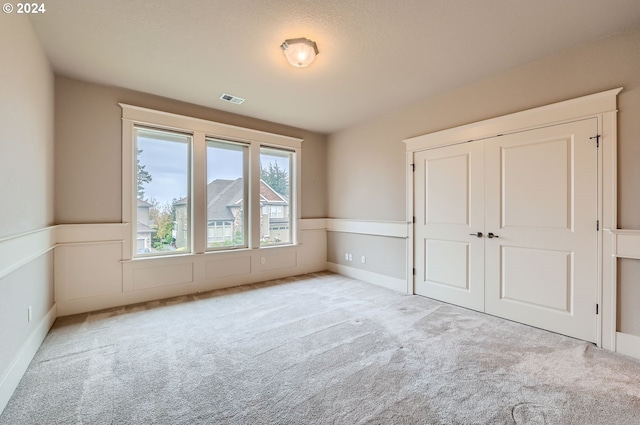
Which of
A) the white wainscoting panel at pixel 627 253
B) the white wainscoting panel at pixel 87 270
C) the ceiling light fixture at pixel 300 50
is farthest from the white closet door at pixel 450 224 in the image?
the white wainscoting panel at pixel 87 270

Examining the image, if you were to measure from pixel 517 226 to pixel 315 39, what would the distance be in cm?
282

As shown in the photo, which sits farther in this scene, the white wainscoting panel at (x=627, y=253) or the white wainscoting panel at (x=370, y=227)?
the white wainscoting panel at (x=370, y=227)

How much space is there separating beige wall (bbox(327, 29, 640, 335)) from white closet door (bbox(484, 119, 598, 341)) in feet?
0.73

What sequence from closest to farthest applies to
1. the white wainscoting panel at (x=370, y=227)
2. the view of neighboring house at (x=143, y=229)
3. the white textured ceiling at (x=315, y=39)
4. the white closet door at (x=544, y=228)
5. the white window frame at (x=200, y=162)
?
the white textured ceiling at (x=315, y=39) → the white closet door at (x=544, y=228) → the white window frame at (x=200, y=162) → the view of neighboring house at (x=143, y=229) → the white wainscoting panel at (x=370, y=227)

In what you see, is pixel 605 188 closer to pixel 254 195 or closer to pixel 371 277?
pixel 371 277

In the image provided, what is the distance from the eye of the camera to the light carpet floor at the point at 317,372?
167 cm

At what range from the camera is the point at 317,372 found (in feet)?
6.87

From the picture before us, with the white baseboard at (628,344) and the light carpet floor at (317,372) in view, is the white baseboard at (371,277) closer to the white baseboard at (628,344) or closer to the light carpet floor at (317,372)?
the light carpet floor at (317,372)

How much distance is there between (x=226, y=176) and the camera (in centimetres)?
449

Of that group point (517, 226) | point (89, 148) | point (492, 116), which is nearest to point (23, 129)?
point (89, 148)

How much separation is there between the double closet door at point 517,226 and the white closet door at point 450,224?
1cm

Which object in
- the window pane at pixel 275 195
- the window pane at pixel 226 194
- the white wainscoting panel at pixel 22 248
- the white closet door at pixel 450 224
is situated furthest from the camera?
the window pane at pixel 275 195

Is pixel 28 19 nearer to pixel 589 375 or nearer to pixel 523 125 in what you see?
pixel 523 125

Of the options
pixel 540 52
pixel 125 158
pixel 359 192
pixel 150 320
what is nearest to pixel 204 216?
pixel 125 158
